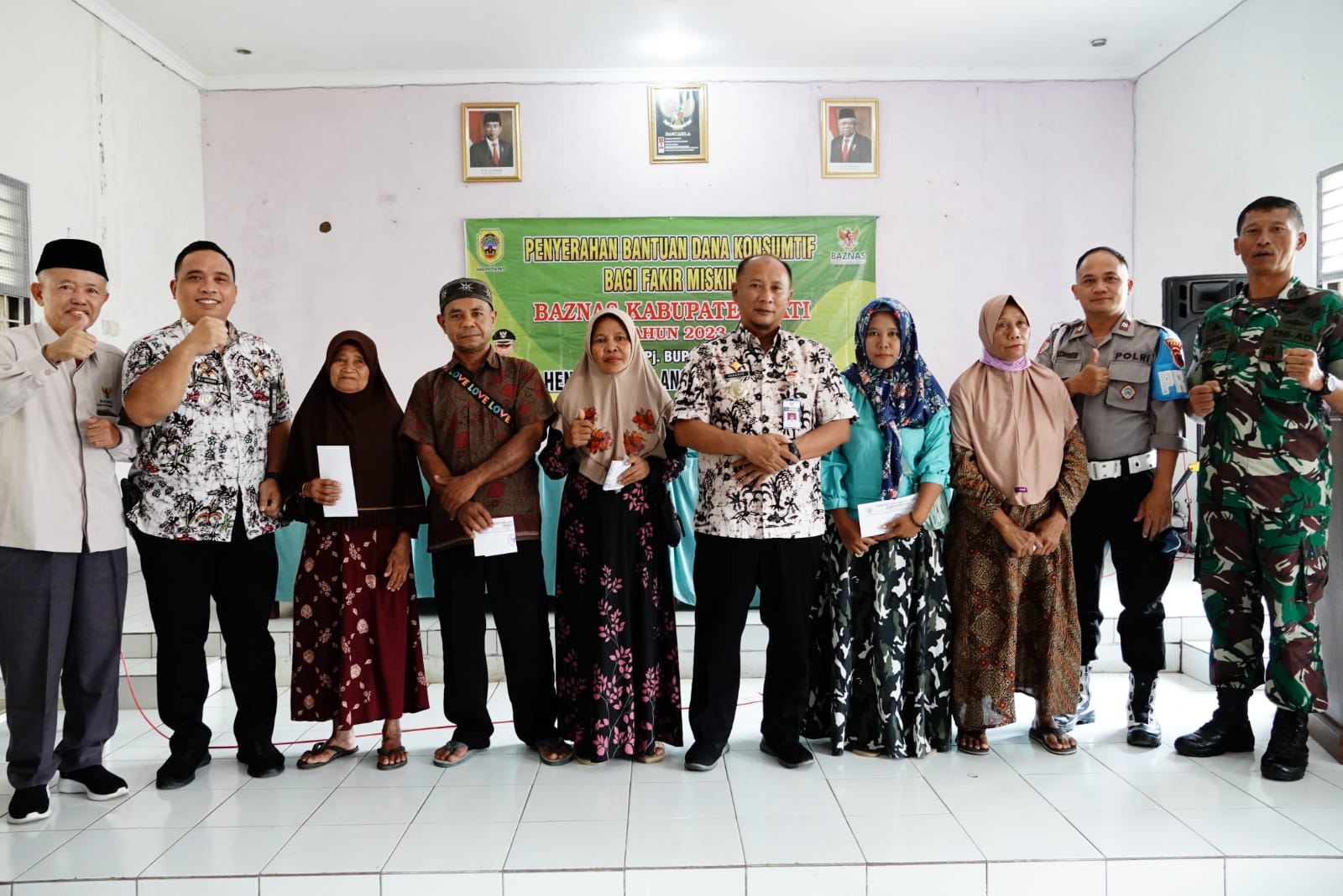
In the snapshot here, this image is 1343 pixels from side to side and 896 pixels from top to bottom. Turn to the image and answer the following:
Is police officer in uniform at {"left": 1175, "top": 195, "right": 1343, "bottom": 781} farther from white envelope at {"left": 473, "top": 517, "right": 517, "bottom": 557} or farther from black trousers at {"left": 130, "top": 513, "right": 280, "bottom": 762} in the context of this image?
black trousers at {"left": 130, "top": 513, "right": 280, "bottom": 762}

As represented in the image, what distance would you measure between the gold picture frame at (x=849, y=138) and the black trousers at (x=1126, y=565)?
11.7ft

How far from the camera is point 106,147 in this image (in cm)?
456

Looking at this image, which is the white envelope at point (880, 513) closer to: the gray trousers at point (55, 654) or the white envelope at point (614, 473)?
the white envelope at point (614, 473)

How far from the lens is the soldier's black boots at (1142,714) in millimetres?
2672

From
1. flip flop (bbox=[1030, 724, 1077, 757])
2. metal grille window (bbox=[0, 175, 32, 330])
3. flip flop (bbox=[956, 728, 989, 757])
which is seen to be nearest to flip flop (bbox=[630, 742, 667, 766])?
flip flop (bbox=[956, 728, 989, 757])

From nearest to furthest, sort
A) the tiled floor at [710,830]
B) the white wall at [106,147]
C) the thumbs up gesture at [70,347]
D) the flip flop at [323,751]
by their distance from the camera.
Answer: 1. the tiled floor at [710,830]
2. the thumbs up gesture at [70,347]
3. the flip flop at [323,751]
4. the white wall at [106,147]

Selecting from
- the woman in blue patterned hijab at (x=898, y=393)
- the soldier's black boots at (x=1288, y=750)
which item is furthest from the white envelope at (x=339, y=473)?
the soldier's black boots at (x=1288, y=750)

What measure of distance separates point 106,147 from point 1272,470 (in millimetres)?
5619

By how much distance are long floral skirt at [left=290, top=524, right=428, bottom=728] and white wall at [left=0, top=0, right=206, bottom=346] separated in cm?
284

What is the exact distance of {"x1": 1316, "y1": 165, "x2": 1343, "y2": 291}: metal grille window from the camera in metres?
3.96

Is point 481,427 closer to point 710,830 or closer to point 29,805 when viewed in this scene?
point 710,830

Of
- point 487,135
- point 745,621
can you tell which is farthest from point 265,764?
point 487,135

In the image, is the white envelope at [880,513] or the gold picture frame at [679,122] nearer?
the white envelope at [880,513]

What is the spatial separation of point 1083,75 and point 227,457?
5.75m
